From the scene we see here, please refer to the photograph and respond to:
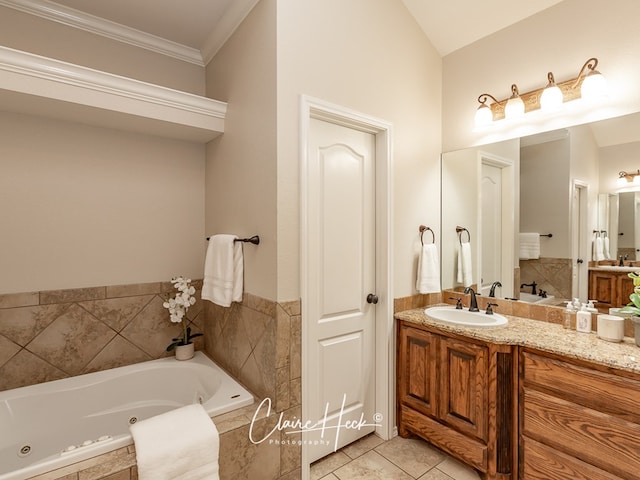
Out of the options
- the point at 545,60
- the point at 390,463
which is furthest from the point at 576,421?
the point at 545,60

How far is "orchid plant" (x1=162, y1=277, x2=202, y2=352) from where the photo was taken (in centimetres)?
238

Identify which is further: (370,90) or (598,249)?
(370,90)

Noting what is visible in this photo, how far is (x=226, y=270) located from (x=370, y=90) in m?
1.51

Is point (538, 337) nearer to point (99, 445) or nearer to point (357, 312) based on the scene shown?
point (357, 312)

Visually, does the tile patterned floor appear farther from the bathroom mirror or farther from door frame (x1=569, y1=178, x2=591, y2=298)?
door frame (x1=569, y1=178, x2=591, y2=298)

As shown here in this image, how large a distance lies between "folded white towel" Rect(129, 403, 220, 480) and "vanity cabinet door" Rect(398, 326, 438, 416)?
130 centimetres

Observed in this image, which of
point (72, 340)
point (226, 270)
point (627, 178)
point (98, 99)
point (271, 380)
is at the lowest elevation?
point (271, 380)

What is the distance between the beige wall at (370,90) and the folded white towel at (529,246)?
59cm

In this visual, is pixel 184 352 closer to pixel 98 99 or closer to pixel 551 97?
pixel 98 99

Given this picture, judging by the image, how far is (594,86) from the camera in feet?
5.95

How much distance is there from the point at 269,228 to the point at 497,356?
1.43 metres

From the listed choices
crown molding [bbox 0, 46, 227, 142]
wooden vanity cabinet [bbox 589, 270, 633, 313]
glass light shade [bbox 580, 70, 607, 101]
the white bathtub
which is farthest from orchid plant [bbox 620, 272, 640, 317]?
crown molding [bbox 0, 46, 227, 142]

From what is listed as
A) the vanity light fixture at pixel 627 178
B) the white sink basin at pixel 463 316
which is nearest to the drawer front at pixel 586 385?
the white sink basin at pixel 463 316

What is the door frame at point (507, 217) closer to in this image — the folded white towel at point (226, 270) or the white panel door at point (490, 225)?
the white panel door at point (490, 225)
